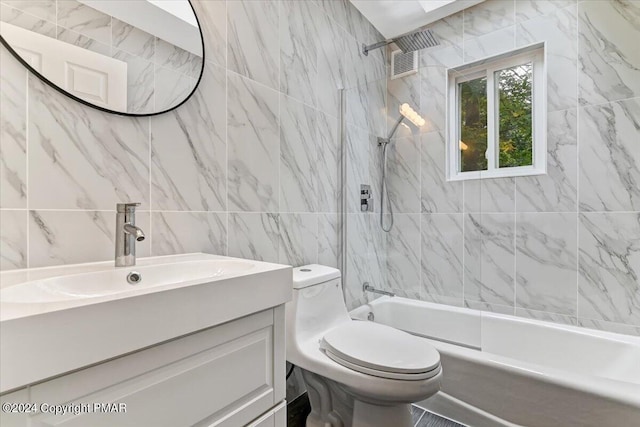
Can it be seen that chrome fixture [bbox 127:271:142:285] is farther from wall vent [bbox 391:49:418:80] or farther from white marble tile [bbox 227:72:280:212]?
wall vent [bbox 391:49:418:80]

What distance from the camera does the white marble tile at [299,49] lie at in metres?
1.69

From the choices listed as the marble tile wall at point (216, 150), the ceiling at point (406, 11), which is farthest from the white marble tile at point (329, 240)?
the ceiling at point (406, 11)

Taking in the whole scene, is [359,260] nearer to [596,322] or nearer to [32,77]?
[596,322]

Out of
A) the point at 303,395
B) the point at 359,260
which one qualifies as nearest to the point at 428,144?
the point at 359,260

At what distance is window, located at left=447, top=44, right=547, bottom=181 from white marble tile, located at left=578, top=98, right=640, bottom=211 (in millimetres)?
222

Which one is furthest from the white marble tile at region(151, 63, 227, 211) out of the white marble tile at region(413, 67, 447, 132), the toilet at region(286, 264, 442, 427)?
the white marble tile at region(413, 67, 447, 132)

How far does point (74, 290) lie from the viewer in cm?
78

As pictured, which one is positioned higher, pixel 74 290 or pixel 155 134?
pixel 155 134

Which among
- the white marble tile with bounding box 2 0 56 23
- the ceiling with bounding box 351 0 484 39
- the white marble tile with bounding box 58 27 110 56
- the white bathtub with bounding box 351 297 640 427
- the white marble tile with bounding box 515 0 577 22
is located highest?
the ceiling with bounding box 351 0 484 39

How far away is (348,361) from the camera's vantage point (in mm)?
1284

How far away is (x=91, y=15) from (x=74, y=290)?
2.73 feet

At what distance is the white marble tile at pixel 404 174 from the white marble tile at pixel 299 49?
0.74 meters

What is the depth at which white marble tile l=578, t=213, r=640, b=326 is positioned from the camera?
69.7 inches

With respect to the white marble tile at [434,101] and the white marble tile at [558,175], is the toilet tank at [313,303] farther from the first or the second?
the white marble tile at [558,175]
